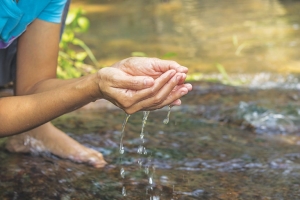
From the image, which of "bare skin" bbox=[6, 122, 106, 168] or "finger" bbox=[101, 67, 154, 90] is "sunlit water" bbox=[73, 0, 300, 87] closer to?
"bare skin" bbox=[6, 122, 106, 168]

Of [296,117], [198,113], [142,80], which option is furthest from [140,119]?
[142,80]

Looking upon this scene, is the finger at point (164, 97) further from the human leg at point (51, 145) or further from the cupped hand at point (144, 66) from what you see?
the human leg at point (51, 145)

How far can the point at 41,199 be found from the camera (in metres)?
2.03

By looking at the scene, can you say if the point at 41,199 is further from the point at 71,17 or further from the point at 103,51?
the point at 103,51

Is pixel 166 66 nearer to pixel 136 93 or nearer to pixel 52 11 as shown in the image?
pixel 136 93

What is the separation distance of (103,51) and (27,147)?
336 cm

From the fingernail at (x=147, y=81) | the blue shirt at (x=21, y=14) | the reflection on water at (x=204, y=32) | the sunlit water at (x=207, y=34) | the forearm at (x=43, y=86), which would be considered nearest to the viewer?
the fingernail at (x=147, y=81)

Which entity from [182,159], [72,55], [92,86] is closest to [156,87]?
[92,86]

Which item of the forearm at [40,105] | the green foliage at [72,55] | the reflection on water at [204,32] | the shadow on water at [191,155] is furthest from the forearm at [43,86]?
the reflection on water at [204,32]

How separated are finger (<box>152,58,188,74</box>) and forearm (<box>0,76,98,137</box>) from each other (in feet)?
0.71


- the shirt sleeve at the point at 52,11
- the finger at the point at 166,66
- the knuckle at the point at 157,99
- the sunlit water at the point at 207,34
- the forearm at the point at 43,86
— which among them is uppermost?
the shirt sleeve at the point at 52,11

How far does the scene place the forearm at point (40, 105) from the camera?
5.81 ft

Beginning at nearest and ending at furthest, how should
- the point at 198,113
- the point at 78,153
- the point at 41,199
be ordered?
the point at 41,199 < the point at 78,153 < the point at 198,113

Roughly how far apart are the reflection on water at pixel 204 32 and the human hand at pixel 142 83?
11.4 feet
